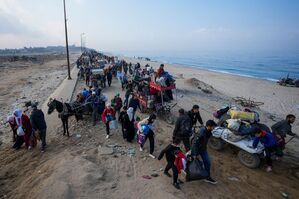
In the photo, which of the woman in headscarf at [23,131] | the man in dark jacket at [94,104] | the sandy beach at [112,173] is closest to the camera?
the sandy beach at [112,173]

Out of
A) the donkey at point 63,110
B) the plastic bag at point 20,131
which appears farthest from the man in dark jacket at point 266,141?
the plastic bag at point 20,131

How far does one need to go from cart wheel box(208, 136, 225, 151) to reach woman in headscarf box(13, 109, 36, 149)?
666 centimetres

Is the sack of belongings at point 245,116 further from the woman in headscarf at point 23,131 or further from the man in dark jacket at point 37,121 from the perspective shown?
the woman in headscarf at point 23,131

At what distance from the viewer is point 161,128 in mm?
10195

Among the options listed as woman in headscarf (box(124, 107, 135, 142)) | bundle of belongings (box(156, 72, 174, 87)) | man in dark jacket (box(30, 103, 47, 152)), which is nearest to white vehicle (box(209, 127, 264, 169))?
woman in headscarf (box(124, 107, 135, 142))

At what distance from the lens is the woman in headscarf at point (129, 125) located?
27.4 feet

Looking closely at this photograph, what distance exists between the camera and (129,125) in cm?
852

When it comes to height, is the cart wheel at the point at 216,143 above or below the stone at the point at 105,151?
above

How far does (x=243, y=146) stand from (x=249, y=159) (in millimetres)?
471

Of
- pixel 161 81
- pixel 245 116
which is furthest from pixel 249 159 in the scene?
pixel 161 81

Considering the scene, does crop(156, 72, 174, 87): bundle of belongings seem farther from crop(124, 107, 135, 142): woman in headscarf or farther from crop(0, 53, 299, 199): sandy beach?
crop(124, 107, 135, 142): woman in headscarf

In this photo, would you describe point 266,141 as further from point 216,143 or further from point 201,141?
point 201,141

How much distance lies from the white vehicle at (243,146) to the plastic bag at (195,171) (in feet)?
6.77

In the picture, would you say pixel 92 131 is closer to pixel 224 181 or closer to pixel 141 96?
pixel 141 96
